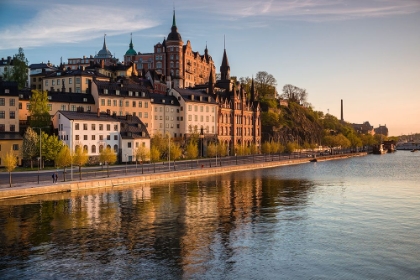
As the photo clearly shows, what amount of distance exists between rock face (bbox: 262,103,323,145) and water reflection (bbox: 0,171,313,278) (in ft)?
330

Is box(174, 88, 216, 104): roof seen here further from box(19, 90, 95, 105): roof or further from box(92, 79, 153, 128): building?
box(19, 90, 95, 105): roof

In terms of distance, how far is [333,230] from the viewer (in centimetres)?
3812

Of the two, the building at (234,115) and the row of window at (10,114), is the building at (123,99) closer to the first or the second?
the row of window at (10,114)

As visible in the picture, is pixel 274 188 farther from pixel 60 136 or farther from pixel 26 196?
pixel 60 136

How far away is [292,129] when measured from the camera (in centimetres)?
17975

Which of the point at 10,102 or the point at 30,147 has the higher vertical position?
the point at 10,102

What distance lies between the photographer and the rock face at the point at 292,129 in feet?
532

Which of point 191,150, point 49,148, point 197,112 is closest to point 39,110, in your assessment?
point 49,148

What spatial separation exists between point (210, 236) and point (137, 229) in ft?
21.3

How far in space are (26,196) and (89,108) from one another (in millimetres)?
49629

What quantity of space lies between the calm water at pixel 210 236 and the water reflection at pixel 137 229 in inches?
3.2

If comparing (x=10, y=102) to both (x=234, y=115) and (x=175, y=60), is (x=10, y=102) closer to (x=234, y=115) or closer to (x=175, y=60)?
(x=234, y=115)

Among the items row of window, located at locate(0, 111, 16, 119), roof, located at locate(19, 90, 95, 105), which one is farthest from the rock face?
row of window, located at locate(0, 111, 16, 119)

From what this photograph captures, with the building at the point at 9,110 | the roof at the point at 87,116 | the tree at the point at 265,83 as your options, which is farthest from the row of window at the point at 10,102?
the tree at the point at 265,83
